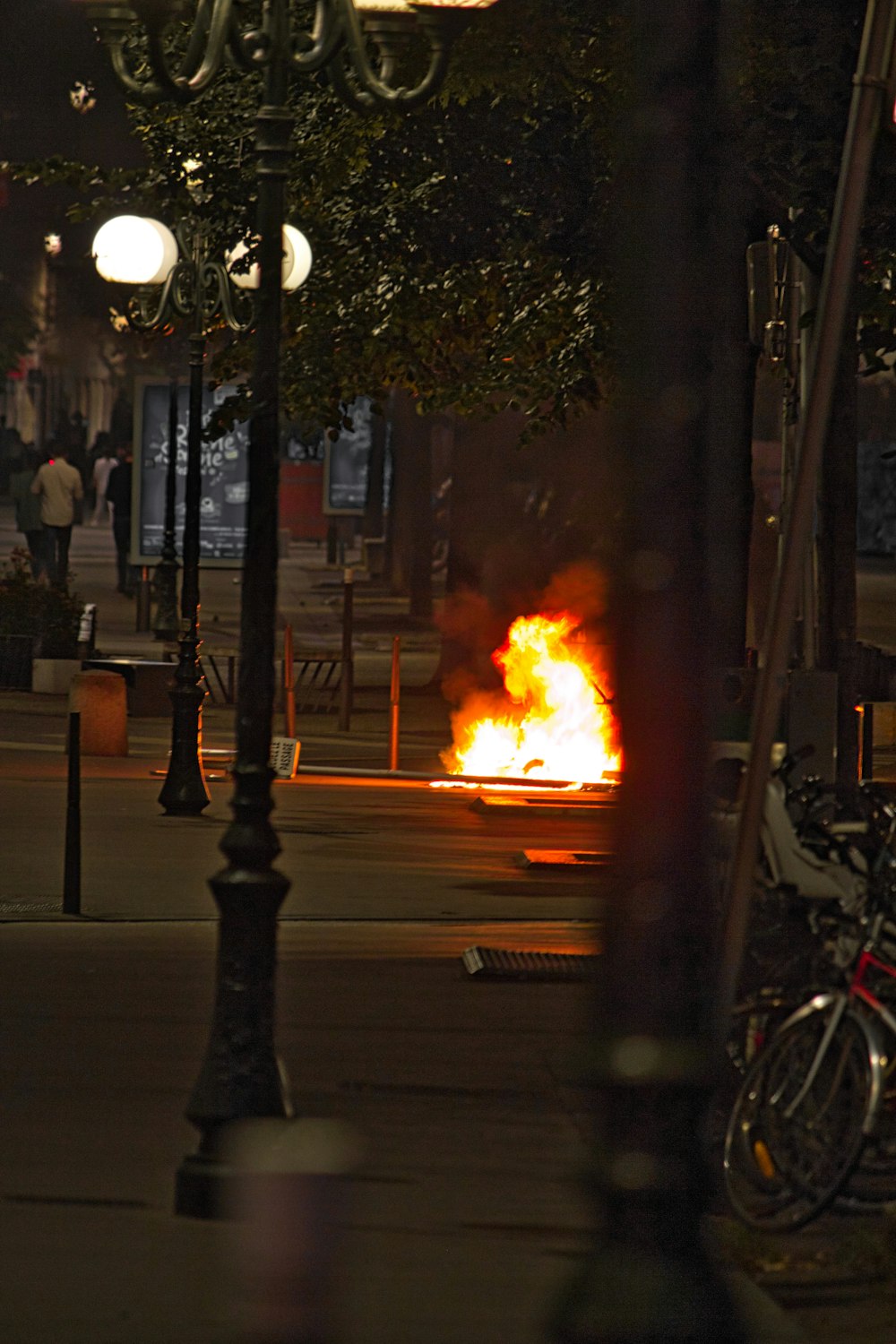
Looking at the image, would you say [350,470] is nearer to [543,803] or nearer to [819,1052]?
[543,803]

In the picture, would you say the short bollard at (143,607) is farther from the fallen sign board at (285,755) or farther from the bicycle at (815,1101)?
the bicycle at (815,1101)

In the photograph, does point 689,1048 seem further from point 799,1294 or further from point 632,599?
point 799,1294

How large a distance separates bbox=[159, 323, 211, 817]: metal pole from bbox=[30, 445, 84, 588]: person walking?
1556cm

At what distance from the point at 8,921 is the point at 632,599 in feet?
27.1

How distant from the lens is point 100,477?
63281 mm

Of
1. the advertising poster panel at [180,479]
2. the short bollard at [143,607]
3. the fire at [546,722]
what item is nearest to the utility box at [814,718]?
the fire at [546,722]

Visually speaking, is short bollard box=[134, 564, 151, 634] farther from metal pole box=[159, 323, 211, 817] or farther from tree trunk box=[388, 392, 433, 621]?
metal pole box=[159, 323, 211, 817]

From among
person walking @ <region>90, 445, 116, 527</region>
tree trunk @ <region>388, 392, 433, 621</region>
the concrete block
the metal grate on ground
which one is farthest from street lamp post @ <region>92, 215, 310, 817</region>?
person walking @ <region>90, 445, 116, 527</region>

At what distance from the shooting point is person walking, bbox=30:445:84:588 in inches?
1291

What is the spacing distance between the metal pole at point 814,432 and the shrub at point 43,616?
2007cm

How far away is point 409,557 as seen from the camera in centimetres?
4188

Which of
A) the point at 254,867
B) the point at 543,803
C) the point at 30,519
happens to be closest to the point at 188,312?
the point at 543,803

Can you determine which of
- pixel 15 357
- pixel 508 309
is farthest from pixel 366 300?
pixel 15 357

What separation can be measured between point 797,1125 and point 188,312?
37.6 feet
